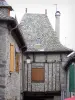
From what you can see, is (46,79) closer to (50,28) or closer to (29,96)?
(29,96)

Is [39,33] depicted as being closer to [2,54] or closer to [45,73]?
[45,73]

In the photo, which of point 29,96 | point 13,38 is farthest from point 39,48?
point 13,38

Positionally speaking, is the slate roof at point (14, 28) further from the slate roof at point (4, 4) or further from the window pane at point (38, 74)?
the window pane at point (38, 74)

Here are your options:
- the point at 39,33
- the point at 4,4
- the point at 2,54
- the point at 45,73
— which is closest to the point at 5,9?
the point at 4,4

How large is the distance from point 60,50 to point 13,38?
44.1ft

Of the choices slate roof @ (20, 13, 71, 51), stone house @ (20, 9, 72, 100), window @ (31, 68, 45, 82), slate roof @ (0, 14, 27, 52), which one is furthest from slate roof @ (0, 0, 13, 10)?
window @ (31, 68, 45, 82)

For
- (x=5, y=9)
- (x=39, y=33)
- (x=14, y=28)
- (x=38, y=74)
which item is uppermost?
(x=39, y=33)

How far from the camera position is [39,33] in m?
36.8

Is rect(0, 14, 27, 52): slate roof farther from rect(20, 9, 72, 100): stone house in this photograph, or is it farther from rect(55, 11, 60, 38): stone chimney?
rect(55, 11, 60, 38): stone chimney

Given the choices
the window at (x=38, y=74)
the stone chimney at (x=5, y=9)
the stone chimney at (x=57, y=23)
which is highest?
the stone chimney at (x=57, y=23)

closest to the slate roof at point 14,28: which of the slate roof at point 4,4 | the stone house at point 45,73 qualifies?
the slate roof at point 4,4

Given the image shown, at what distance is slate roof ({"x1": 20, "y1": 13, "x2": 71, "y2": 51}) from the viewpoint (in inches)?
1374

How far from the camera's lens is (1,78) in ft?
58.5

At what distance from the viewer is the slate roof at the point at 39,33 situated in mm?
34909
